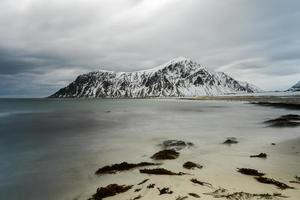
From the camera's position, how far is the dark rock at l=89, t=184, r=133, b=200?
34.1 ft

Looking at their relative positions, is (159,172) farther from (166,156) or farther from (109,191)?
(166,156)

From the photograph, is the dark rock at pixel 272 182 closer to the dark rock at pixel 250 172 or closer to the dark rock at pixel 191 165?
the dark rock at pixel 250 172

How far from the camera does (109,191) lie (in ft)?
34.7

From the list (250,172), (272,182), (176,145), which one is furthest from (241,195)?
(176,145)

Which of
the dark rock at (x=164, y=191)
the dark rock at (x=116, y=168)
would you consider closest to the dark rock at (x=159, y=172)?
the dark rock at (x=116, y=168)

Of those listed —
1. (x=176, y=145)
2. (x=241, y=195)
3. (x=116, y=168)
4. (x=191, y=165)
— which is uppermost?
(x=241, y=195)

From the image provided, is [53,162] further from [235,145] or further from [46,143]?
[235,145]

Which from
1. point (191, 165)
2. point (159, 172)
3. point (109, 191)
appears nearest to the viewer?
point (109, 191)

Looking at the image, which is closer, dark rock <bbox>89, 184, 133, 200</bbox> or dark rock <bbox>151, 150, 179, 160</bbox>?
dark rock <bbox>89, 184, 133, 200</bbox>

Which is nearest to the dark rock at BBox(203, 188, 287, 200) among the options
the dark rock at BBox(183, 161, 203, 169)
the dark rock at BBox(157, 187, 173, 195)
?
the dark rock at BBox(157, 187, 173, 195)

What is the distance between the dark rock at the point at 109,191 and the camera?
10391 millimetres

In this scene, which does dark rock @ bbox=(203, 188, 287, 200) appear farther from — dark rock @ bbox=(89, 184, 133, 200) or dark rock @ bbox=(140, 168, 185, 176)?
dark rock @ bbox=(89, 184, 133, 200)

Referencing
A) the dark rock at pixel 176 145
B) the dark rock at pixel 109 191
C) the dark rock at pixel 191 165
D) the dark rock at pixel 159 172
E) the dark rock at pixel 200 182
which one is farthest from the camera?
the dark rock at pixel 176 145

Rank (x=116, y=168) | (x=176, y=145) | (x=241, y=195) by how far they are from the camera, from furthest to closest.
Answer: (x=176, y=145) → (x=116, y=168) → (x=241, y=195)
